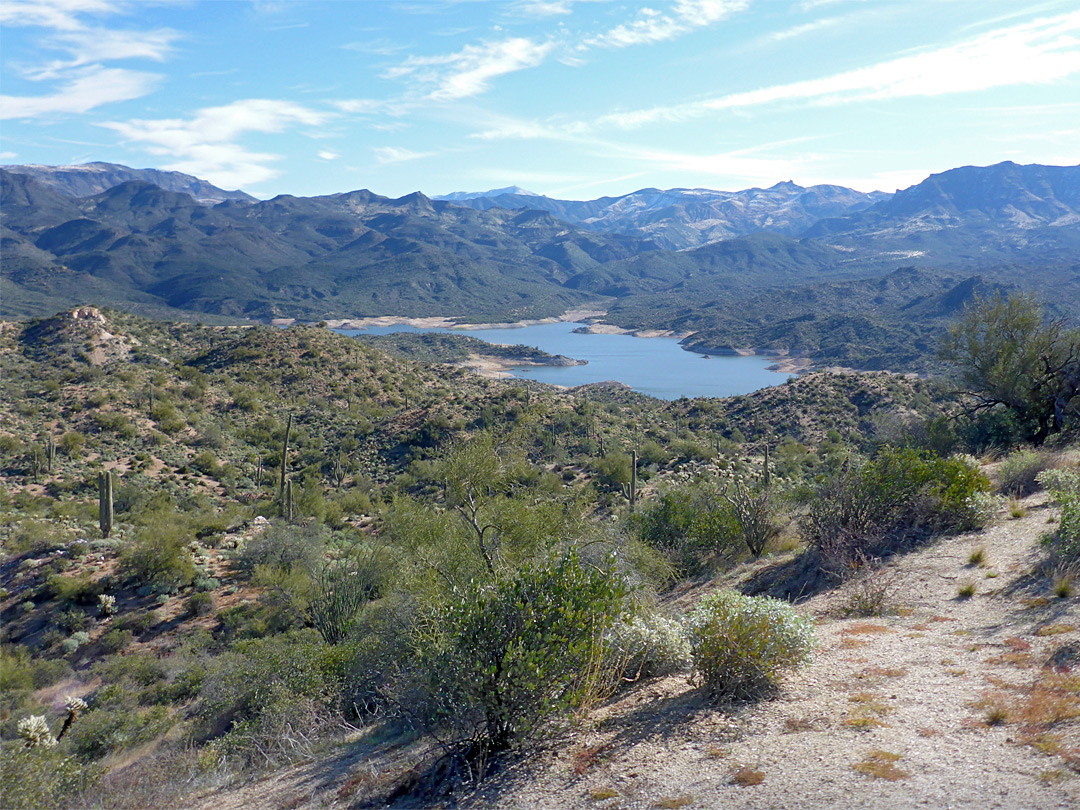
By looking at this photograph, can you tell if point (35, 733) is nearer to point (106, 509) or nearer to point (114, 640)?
point (114, 640)

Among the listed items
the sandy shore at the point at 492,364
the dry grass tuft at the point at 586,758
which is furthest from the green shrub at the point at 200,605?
the sandy shore at the point at 492,364

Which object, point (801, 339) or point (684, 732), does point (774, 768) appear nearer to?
point (684, 732)

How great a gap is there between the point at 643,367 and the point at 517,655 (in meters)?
107

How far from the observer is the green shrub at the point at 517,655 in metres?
5.08

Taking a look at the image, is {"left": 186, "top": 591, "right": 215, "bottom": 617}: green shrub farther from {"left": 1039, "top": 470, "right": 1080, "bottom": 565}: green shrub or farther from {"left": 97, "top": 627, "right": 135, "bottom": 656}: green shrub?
{"left": 1039, "top": 470, "right": 1080, "bottom": 565}: green shrub

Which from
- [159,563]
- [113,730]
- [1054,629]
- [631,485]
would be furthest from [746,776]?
[631,485]

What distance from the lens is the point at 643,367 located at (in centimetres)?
11062

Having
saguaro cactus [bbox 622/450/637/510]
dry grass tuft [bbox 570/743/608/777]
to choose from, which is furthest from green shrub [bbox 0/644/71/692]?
saguaro cactus [bbox 622/450/637/510]

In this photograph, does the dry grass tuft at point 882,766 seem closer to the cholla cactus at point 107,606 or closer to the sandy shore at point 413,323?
the cholla cactus at point 107,606

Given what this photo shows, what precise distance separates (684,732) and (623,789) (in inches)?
32.9

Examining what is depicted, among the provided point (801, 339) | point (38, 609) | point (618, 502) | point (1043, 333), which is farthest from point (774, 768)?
point (801, 339)

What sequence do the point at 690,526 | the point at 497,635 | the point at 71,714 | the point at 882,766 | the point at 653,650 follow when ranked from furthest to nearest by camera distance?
1. the point at 690,526
2. the point at 71,714
3. the point at 653,650
4. the point at 497,635
5. the point at 882,766

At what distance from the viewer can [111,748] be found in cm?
1032

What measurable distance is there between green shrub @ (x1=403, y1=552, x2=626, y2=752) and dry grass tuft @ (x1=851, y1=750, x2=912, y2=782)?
6.47 ft
